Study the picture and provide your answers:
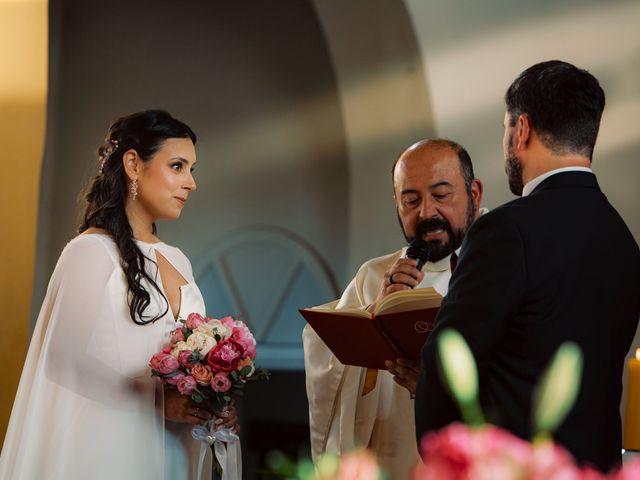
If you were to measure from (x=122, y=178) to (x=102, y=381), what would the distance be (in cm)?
81

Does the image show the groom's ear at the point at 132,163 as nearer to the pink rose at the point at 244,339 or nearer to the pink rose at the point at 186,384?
the pink rose at the point at 244,339

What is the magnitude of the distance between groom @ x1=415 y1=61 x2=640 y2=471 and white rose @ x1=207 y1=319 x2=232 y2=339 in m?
1.07

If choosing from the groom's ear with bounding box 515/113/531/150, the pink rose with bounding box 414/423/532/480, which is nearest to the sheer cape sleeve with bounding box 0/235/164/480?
the groom's ear with bounding box 515/113/531/150

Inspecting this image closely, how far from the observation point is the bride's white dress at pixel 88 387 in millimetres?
3279

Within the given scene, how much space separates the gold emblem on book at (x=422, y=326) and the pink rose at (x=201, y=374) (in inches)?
32.3

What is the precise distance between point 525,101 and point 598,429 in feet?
2.89

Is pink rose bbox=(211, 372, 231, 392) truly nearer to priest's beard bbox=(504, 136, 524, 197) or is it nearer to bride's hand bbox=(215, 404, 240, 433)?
bride's hand bbox=(215, 404, 240, 433)

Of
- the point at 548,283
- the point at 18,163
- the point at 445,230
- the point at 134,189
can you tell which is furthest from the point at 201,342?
the point at 18,163

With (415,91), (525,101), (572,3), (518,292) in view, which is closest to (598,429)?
(518,292)

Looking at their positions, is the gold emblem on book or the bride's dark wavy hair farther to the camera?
the bride's dark wavy hair

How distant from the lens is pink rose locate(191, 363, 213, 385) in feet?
10.4

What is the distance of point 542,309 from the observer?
7.47ft

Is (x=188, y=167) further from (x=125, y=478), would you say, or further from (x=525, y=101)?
(x=525, y=101)

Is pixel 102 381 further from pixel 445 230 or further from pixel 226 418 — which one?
pixel 445 230
